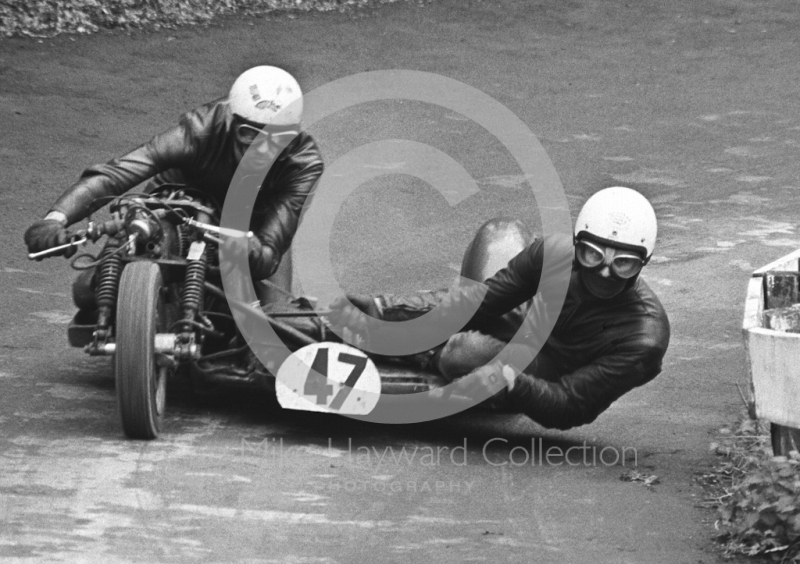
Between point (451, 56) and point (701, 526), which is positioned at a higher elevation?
point (451, 56)

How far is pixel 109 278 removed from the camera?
651 centimetres

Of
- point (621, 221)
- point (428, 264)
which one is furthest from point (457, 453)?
point (428, 264)

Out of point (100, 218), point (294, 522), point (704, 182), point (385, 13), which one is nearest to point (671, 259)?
point (704, 182)

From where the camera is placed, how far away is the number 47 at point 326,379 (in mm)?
6598

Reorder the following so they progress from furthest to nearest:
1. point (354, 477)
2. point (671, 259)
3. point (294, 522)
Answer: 1. point (671, 259)
2. point (354, 477)
3. point (294, 522)

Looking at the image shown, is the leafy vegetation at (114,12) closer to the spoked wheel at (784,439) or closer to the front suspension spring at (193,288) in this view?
the front suspension spring at (193,288)

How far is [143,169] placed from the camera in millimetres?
7164

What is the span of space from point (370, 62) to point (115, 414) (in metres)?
7.57

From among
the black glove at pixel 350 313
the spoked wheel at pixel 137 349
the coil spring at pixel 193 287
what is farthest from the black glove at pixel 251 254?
the spoked wheel at pixel 137 349

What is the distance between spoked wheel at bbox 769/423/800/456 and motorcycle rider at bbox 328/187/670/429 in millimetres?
972

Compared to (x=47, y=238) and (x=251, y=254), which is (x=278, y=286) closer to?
(x=251, y=254)

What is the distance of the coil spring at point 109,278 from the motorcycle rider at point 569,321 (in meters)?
1.10

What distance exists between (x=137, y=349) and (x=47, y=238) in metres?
0.83

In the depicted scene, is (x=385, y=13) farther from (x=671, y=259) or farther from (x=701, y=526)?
(x=701, y=526)
